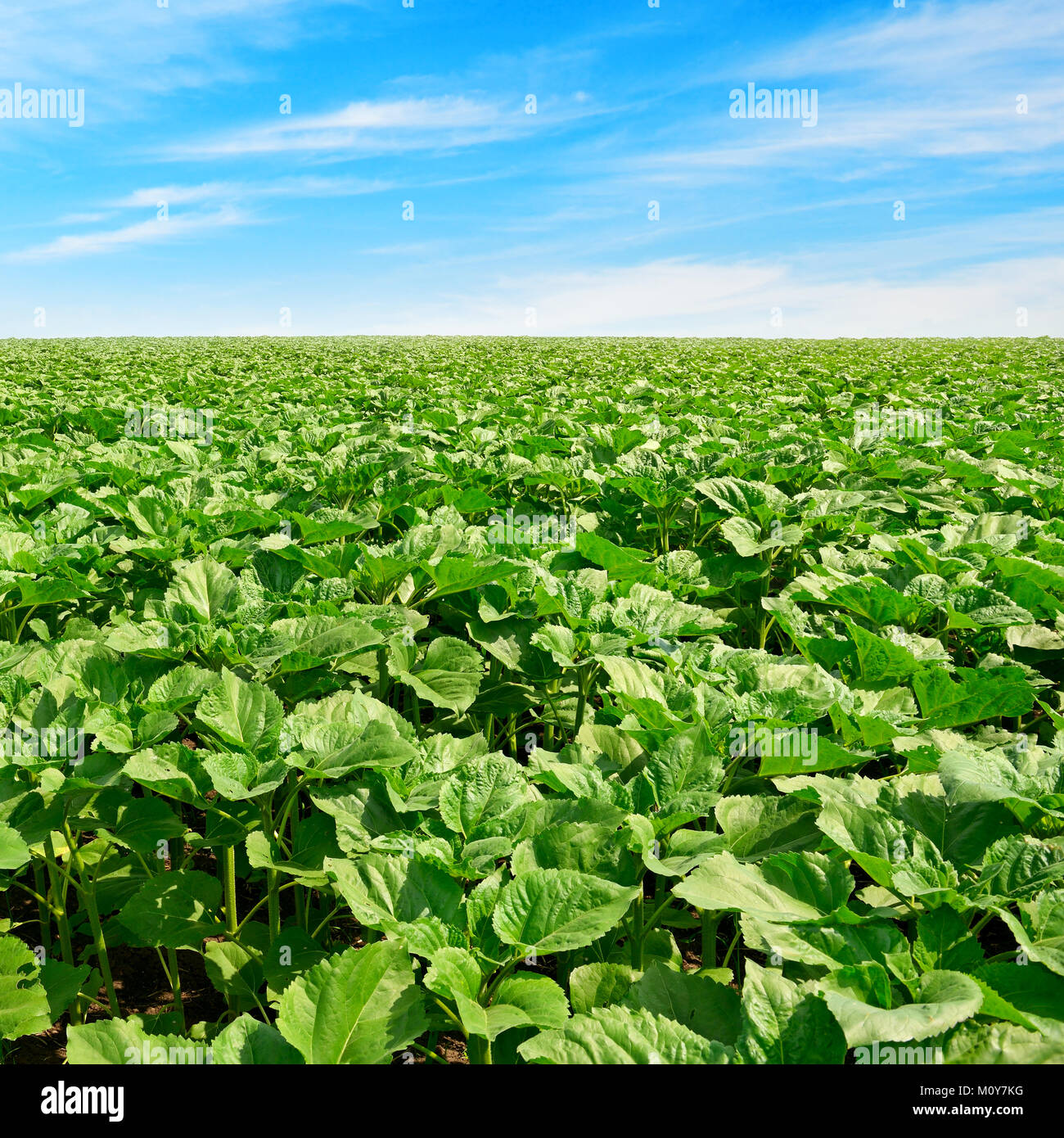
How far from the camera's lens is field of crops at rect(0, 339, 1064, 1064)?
56.6 inches

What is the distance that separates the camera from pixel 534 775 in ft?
6.74

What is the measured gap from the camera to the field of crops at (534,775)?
144 cm

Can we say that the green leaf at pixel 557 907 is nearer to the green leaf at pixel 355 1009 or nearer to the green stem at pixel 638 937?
the green leaf at pixel 355 1009

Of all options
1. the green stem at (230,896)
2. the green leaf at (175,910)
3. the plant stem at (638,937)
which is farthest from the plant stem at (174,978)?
the plant stem at (638,937)

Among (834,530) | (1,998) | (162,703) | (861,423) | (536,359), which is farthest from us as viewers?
(536,359)

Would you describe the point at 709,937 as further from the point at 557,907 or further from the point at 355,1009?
the point at 355,1009

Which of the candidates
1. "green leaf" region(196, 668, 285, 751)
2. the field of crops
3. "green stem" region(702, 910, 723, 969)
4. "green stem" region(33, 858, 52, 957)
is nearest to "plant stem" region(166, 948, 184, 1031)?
the field of crops

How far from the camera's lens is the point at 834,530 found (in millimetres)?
4367

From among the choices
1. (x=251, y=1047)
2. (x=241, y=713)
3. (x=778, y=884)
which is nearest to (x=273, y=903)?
(x=241, y=713)
